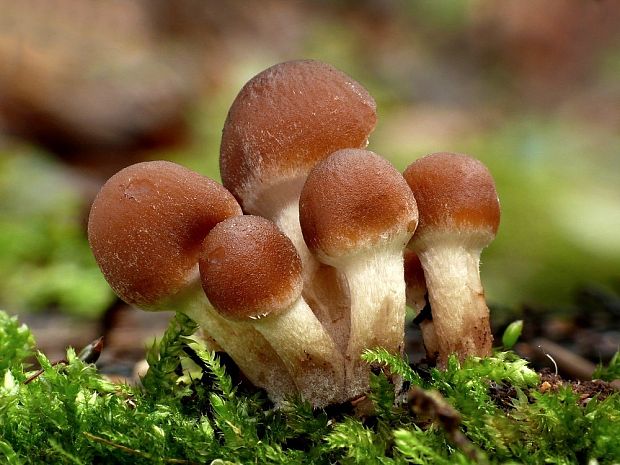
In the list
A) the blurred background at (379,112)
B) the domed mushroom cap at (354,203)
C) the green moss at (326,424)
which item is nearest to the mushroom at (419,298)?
the green moss at (326,424)

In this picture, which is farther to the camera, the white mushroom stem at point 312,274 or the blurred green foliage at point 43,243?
the blurred green foliage at point 43,243

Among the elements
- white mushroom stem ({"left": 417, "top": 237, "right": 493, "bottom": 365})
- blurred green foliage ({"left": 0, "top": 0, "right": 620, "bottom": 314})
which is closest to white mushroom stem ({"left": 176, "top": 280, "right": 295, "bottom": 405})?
white mushroom stem ({"left": 417, "top": 237, "right": 493, "bottom": 365})

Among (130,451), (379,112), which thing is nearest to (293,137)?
(130,451)

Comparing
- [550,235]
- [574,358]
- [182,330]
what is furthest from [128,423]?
[550,235]

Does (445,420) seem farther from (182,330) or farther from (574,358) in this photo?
(574,358)

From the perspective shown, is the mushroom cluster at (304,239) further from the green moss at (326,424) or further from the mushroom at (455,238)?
the green moss at (326,424)

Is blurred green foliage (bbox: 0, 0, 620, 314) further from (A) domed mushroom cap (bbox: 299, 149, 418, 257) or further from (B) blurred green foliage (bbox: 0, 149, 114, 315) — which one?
(A) domed mushroom cap (bbox: 299, 149, 418, 257)

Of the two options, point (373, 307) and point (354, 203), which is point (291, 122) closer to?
point (354, 203)
